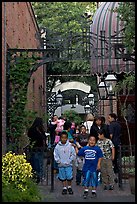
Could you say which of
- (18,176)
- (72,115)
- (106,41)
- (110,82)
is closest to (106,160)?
(18,176)

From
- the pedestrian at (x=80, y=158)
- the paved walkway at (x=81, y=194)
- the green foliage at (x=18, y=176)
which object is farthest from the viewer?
the pedestrian at (x=80, y=158)

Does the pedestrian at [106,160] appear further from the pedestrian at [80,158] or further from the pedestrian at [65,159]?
the pedestrian at [80,158]

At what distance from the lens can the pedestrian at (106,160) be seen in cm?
1169

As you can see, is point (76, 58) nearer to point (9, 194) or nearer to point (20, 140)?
point (20, 140)

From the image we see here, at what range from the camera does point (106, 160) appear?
38.9 feet

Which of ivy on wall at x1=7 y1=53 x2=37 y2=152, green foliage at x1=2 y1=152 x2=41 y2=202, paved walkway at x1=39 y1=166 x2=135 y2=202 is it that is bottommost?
paved walkway at x1=39 y1=166 x2=135 y2=202

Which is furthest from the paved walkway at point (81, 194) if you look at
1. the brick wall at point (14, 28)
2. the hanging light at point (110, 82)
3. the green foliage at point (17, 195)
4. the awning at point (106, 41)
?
the awning at point (106, 41)

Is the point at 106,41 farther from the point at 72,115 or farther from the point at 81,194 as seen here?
the point at 72,115

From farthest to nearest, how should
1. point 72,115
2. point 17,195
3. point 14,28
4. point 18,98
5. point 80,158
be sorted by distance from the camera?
point 72,115, point 14,28, point 18,98, point 80,158, point 17,195

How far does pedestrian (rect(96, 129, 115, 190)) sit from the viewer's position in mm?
11688

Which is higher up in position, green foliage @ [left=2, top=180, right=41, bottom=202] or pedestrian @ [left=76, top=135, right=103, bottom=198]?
pedestrian @ [left=76, top=135, right=103, bottom=198]

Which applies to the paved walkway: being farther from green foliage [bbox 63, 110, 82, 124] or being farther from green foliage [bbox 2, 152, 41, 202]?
green foliage [bbox 63, 110, 82, 124]

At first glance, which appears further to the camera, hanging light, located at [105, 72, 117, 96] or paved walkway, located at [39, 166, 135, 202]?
hanging light, located at [105, 72, 117, 96]

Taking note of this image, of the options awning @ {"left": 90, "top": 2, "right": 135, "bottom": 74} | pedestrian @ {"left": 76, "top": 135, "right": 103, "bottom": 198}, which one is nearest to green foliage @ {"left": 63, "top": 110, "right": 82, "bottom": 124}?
awning @ {"left": 90, "top": 2, "right": 135, "bottom": 74}
